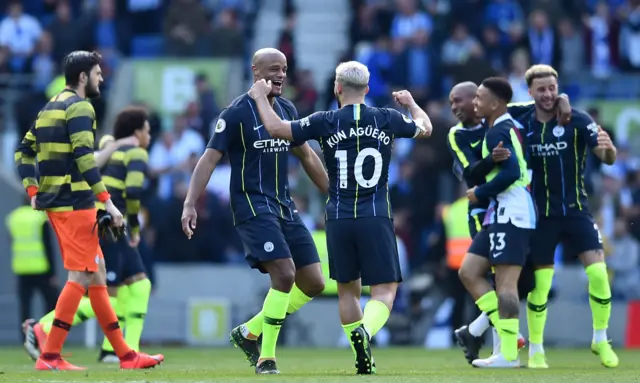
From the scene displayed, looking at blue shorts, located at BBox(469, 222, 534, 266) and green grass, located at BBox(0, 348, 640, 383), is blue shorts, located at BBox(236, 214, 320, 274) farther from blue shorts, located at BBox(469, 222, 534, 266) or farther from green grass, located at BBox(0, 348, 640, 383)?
blue shorts, located at BBox(469, 222, 534, 266)

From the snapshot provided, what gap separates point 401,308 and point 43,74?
23.4 feet

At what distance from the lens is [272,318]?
37.1 ft

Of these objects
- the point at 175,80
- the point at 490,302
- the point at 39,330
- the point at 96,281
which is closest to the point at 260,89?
the point at 96,281

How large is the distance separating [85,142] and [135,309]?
2.73 meters

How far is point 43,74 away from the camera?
23.5 meters

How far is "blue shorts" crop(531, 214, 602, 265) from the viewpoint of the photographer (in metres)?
13.1

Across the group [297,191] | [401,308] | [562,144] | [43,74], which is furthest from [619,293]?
[43,74]

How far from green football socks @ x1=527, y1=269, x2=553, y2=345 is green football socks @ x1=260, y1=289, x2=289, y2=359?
282 centimetres

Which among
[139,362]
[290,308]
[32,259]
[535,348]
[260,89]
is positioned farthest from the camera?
[32,259]

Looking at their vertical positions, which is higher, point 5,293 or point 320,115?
point 320,115

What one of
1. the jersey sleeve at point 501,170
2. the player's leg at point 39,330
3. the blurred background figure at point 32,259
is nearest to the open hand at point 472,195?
the jersey sleeve at point 501,170

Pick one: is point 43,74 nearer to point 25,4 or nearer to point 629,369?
point 25,4

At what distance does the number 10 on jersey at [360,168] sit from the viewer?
429 inches

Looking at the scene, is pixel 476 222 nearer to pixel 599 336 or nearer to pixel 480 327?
pixel 480 327
